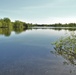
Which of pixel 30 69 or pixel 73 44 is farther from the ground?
pixel 73 44

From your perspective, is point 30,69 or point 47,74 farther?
point 30,69

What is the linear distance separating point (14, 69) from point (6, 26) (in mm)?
107610

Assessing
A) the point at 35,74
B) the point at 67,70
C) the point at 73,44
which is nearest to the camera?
the point at 35,74

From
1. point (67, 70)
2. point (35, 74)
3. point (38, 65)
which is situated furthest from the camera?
point (38, 65)

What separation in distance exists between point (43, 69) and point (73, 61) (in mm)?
3383

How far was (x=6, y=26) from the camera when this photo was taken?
11881cm

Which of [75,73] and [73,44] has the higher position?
[73,44]

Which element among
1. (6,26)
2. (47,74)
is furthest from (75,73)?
(6,26)

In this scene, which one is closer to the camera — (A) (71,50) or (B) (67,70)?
(B) (67,70)

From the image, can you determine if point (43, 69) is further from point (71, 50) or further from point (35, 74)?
point (71, 50)

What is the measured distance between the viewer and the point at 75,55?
54.8 feet

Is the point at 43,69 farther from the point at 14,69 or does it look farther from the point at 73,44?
the point at 73,44

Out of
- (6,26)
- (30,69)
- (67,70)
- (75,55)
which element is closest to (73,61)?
(75,55)

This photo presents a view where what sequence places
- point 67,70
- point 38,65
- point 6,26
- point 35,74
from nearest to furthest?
1. point 35,74
2. point 67,70
3. point 38,65
4. point 6,26
